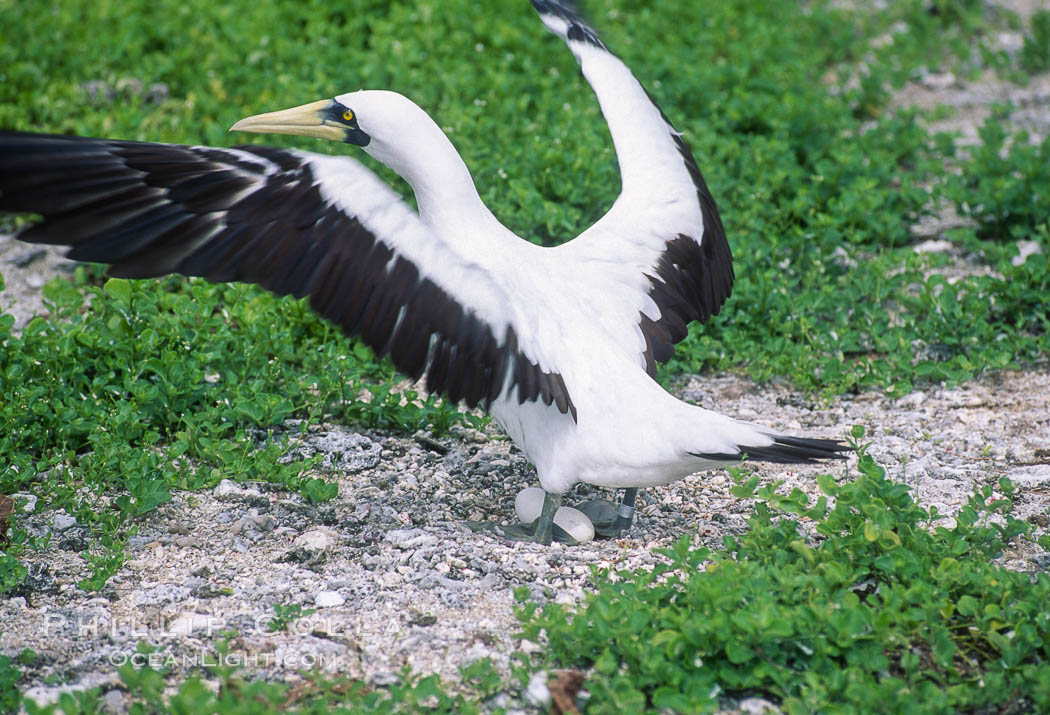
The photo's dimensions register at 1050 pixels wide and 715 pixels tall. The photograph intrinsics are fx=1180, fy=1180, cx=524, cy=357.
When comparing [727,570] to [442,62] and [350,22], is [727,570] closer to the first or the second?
[442,62]

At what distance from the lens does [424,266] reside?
368 cm

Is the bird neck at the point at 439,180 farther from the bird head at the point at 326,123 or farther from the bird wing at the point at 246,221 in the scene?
the bird wing at the point at 246,221

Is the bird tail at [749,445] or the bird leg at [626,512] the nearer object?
the bird tail at [749,445]

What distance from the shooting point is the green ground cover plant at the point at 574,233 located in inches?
147

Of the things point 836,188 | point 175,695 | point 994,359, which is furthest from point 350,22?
point 175,695

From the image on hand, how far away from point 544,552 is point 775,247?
2.65 metres

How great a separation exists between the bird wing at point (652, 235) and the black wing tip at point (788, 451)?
2.19 ft

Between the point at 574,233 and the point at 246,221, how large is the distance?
2.78 m

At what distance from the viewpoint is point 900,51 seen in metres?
8.86

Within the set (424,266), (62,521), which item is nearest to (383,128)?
(424,266)

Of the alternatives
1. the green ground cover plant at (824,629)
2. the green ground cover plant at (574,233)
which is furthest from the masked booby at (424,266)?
the green ground cover plant at (574,233)

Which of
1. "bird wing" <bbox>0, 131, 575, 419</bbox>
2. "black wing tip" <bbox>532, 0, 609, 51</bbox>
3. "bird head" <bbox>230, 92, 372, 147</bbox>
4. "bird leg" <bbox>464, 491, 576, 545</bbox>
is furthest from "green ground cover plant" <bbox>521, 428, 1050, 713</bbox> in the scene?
"black wing tip" <bbox>532, 0, 609, 51</bbox>

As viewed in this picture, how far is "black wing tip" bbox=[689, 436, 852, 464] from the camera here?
12.1 feet

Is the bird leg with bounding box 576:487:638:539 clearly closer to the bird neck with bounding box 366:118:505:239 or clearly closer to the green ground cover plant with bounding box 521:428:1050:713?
the green ground cover plant with bounding box 521:428:1050:713
